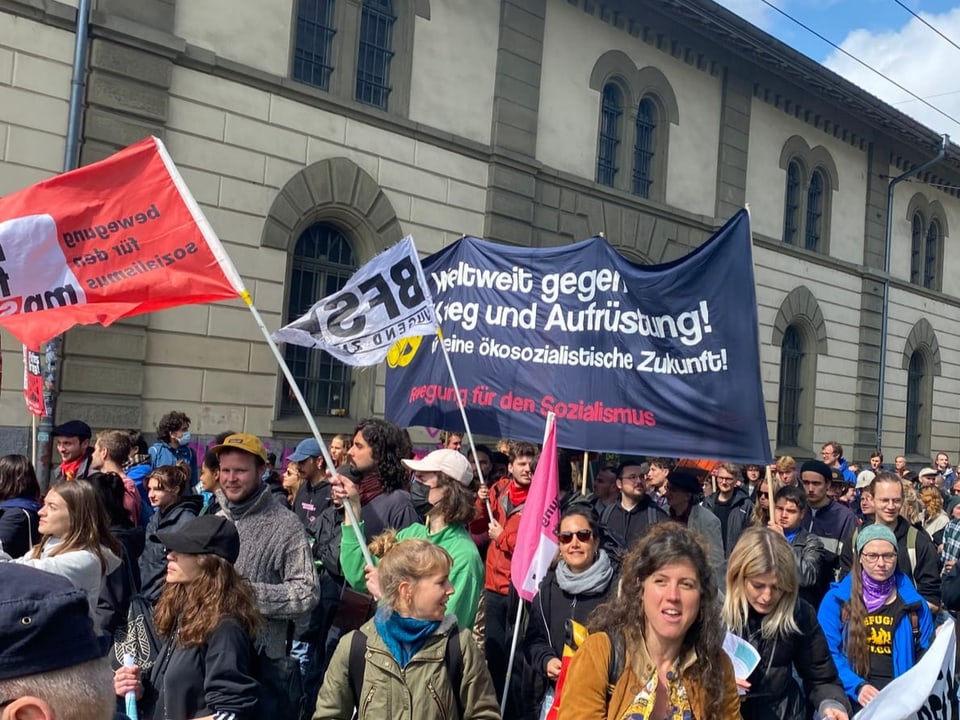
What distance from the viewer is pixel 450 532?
4789 millimetres

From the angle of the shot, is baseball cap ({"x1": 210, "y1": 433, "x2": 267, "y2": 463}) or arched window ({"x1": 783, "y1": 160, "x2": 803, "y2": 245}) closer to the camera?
baseball cap ({"x1": 210, "y1": 433, "x2": 267, "y2": 463})

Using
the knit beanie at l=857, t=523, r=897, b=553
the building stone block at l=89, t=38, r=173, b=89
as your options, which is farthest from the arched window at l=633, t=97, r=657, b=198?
the knit beanie at l=857, t=523, r=897, b=553

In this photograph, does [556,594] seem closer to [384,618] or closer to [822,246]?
[384,618]

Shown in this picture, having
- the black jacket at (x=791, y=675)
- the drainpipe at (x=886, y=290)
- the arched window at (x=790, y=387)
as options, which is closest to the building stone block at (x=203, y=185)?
the black jacket at (x=791, y=675)

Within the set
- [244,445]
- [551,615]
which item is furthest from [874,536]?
[244,445]

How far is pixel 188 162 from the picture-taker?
11133mm

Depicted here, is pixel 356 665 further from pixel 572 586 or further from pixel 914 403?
pixel 914 403

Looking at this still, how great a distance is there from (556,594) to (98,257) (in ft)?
10.8

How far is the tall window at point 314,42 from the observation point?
12469mm

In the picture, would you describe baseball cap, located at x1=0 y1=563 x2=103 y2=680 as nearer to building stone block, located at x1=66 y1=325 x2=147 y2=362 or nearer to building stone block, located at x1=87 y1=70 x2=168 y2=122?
building stone block, located at x1=66 y1=325 x2=147 y2=362

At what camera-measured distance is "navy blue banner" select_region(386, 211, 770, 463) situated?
21.6 ft

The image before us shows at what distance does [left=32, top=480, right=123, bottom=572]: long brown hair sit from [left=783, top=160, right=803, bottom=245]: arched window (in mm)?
18660

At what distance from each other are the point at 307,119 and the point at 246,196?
1.38 meters

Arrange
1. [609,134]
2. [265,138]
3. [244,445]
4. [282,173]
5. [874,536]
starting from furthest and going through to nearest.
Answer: [609,134]
[282,173]
[265,138]
[874,536]
[244,445]
